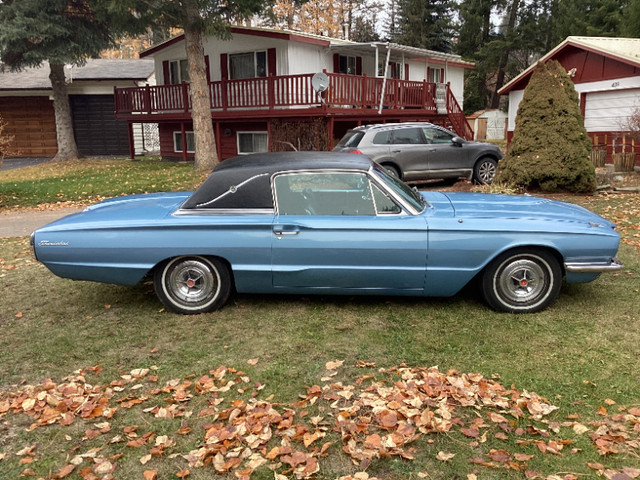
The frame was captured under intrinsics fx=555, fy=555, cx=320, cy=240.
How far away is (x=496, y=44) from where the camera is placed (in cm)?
3644

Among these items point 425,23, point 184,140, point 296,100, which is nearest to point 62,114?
point 184,140

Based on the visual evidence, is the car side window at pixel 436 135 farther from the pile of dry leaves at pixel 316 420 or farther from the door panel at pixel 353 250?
the pile of dry leaves at pixel 316 420

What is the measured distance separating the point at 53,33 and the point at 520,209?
19100 millimetres

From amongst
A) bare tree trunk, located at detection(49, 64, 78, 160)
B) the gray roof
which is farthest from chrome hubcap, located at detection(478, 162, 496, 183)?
the gray roof

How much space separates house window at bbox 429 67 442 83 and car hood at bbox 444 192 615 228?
22.3 meters

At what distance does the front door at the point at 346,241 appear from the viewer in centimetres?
493

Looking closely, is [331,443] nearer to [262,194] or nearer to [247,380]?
[247,380]

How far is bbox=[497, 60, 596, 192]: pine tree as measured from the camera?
11016 mm

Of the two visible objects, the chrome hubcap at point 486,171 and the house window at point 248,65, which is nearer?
the chrome hubcap at point 486,171

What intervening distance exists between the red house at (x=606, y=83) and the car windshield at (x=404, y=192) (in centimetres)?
1330

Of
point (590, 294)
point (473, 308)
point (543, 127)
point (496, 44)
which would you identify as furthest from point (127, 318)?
point (496, 44)

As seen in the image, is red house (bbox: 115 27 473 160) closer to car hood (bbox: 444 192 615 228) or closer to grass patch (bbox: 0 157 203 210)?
grass patch (bbox: 0 157 203 210)

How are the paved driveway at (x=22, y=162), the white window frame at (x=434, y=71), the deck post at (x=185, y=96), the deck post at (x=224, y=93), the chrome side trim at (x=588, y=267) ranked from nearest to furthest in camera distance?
1. the chrome side trim at (x=588, y=267)
2. the deck post at (x=224, y=93)
3. the deck post at (x=185, y=96)
4. the paved driveway at (x=22, y=162)
5. the white window frame at (x=434, y=71)

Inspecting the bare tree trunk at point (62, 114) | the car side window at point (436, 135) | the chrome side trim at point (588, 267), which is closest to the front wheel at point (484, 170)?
the car side window at point (436, 135)
